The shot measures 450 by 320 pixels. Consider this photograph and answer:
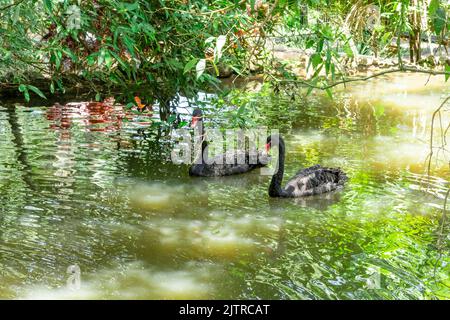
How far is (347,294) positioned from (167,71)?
3361 millimetres

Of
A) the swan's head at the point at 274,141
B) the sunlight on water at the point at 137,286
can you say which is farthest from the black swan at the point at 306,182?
the sunlight on water at the point at 137,286

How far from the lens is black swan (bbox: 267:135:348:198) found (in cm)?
669

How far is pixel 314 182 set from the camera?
688 cm

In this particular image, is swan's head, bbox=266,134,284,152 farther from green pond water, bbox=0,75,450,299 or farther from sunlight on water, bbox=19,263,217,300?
sunlight on water, bbox=19,263,217,300

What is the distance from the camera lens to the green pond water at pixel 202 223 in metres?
4.55

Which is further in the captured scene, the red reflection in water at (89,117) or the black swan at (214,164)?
the red reflection in water at (89,117)

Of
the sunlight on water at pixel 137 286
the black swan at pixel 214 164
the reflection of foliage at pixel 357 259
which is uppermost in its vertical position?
the black swan at pixel 214 164

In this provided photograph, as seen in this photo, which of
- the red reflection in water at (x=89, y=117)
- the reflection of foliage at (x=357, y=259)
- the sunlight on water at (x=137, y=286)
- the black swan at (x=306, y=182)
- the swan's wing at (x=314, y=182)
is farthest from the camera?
the red reflection in water at (x=89, y=117)

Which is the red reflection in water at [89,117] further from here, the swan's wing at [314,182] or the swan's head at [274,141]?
the swan's wing at [314,182]

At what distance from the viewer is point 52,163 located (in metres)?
7.30

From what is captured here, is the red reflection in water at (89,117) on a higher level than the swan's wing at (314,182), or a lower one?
higher

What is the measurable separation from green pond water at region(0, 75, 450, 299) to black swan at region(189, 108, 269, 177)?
0.41 ft

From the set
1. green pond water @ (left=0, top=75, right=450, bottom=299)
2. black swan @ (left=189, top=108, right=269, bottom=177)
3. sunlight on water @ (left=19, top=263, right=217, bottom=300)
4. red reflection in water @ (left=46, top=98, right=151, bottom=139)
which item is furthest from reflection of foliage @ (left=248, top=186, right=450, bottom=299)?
red reflection in water @ (left=46, top=98, right=151, bottom=139)
